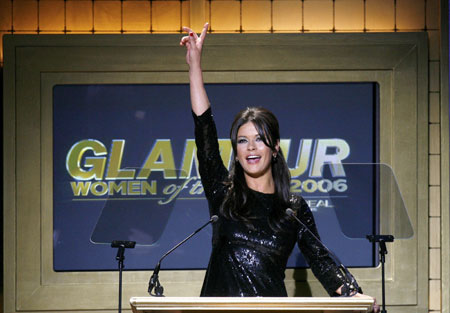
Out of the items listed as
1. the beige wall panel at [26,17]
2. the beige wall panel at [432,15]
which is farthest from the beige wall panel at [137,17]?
the beige wall panel at [432,15]

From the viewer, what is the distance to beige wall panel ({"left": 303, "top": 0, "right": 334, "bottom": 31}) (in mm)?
4383

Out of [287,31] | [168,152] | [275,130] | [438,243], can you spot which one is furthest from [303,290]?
[275,130]

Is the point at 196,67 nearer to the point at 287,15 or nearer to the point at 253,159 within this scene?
the point at 253,159

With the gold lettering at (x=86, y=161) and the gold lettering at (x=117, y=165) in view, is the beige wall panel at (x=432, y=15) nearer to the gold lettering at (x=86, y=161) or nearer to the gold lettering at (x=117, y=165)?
the gold lettering at (x=117, y=165)

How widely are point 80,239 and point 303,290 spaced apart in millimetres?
1409

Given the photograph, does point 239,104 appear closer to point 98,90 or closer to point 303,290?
point 98,90

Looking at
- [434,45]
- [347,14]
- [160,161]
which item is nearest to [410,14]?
[434,45]

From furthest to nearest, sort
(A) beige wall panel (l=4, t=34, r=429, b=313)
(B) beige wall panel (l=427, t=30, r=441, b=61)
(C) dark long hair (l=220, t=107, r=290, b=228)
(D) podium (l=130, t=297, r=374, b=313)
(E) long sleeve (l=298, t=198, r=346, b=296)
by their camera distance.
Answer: (B) beige wall panel (l=427, t=30, r=441, b=61)
(A) beige wall panel (l=4, t=34, r=429, b=313)
(C) dark long hair (l=220, t=107, r=290, b=228)
(E) long sleeve (l=298, t=198, r=346, b=296)
(D) podium (l=130, t=297, r=374, b=313)

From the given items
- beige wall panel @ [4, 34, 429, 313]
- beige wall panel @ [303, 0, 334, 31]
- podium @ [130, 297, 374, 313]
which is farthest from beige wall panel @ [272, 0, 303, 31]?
podium @ [130, 297, 374, 313]

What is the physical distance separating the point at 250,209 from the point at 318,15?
85.2 inches

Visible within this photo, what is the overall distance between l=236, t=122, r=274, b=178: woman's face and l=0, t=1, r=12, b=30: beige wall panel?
2384 mm

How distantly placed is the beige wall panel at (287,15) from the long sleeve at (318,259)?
1.99 m

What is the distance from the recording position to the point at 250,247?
253 cm

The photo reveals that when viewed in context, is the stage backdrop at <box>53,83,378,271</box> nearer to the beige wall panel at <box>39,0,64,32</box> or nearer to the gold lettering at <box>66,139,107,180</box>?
the gold lettering at <box>66,139,107,180</box>
